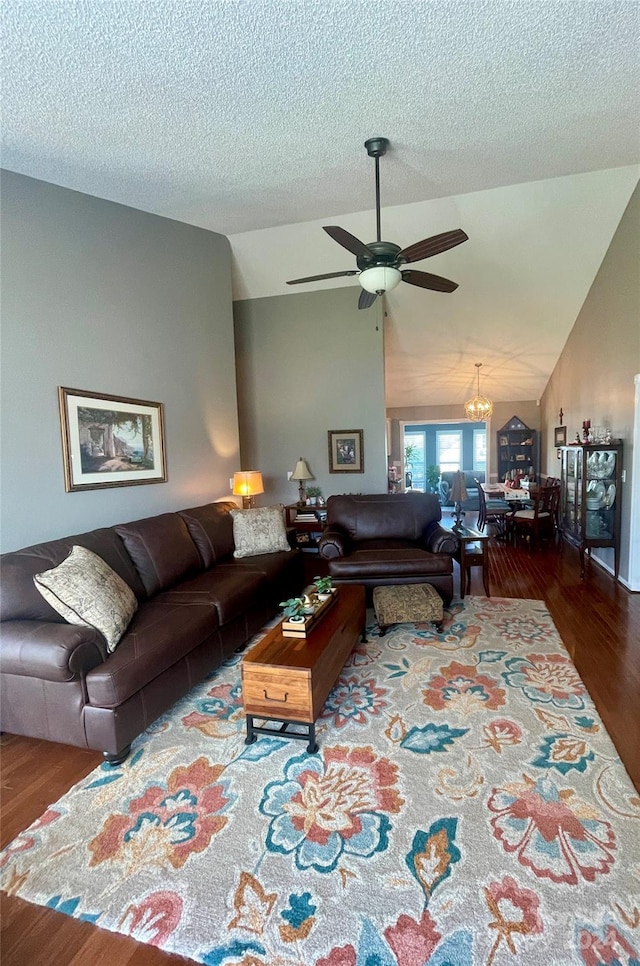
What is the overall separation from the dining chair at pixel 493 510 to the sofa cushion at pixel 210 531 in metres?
3.77

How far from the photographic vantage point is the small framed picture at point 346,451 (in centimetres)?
587

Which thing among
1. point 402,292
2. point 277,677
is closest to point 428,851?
point 277,677

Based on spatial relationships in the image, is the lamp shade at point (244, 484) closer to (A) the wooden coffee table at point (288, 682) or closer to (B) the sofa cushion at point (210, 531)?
(B) the sofa cushion at point (210, 531)

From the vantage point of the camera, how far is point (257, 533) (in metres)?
4.17

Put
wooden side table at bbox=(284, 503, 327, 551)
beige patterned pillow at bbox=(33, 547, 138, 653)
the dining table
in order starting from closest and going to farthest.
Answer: beige patterned pillow at bbox=(33, 547, 138, 653) → wooden side table at bbox=(284, 503, 327, 551) → the dining table

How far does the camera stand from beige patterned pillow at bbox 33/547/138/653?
7.39ft

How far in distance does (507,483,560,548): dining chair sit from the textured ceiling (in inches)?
153

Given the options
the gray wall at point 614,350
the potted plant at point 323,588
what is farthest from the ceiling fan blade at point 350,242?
the gray wall at point 614,350

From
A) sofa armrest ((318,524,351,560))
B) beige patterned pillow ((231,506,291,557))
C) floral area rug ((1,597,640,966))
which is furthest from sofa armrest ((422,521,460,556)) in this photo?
floral area rug ((1,597,640,966))

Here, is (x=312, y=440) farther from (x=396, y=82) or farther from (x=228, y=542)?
(x=396, y=82)

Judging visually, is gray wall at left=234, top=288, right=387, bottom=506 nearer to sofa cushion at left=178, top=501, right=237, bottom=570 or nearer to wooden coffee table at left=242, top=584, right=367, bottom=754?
sofa cushion at left=178, top=501, right=237, bottom=570

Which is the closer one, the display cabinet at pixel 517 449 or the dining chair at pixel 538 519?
the dining chair at pixel 538 519

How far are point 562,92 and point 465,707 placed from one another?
3.84 metres

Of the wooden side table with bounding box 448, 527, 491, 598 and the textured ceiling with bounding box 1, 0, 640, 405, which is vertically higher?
the textured ceiling with bounding box 1, 0, 640, 405
